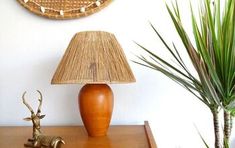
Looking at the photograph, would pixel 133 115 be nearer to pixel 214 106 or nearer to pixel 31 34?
pixel 214 106

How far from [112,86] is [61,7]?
1.50 feet

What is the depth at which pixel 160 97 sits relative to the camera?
5.07 ft

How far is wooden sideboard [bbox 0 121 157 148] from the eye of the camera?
46.0 inches

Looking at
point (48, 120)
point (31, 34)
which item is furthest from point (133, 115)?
point (31, 34)

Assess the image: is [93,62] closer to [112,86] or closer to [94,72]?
[94,72]

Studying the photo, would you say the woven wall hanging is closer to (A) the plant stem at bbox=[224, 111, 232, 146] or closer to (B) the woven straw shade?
(B) the woven straw shade

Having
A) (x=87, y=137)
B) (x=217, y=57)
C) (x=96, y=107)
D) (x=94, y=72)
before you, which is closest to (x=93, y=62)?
(x=94, y=72)

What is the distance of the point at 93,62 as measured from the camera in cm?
116

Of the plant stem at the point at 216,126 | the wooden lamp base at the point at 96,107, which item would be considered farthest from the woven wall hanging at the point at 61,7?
the plant stem at the point at 216,126

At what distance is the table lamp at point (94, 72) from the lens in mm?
1137

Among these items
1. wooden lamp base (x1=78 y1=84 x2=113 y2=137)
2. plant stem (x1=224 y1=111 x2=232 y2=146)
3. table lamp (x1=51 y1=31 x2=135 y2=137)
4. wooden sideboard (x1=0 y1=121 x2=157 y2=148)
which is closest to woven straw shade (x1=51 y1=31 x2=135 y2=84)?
table lamp (x1=51 y1=31 x2=135 y2=137)

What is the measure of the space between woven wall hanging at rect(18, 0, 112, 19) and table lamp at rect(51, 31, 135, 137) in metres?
0.29

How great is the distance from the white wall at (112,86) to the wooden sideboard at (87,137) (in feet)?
0.38

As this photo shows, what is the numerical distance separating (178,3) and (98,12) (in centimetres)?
39
